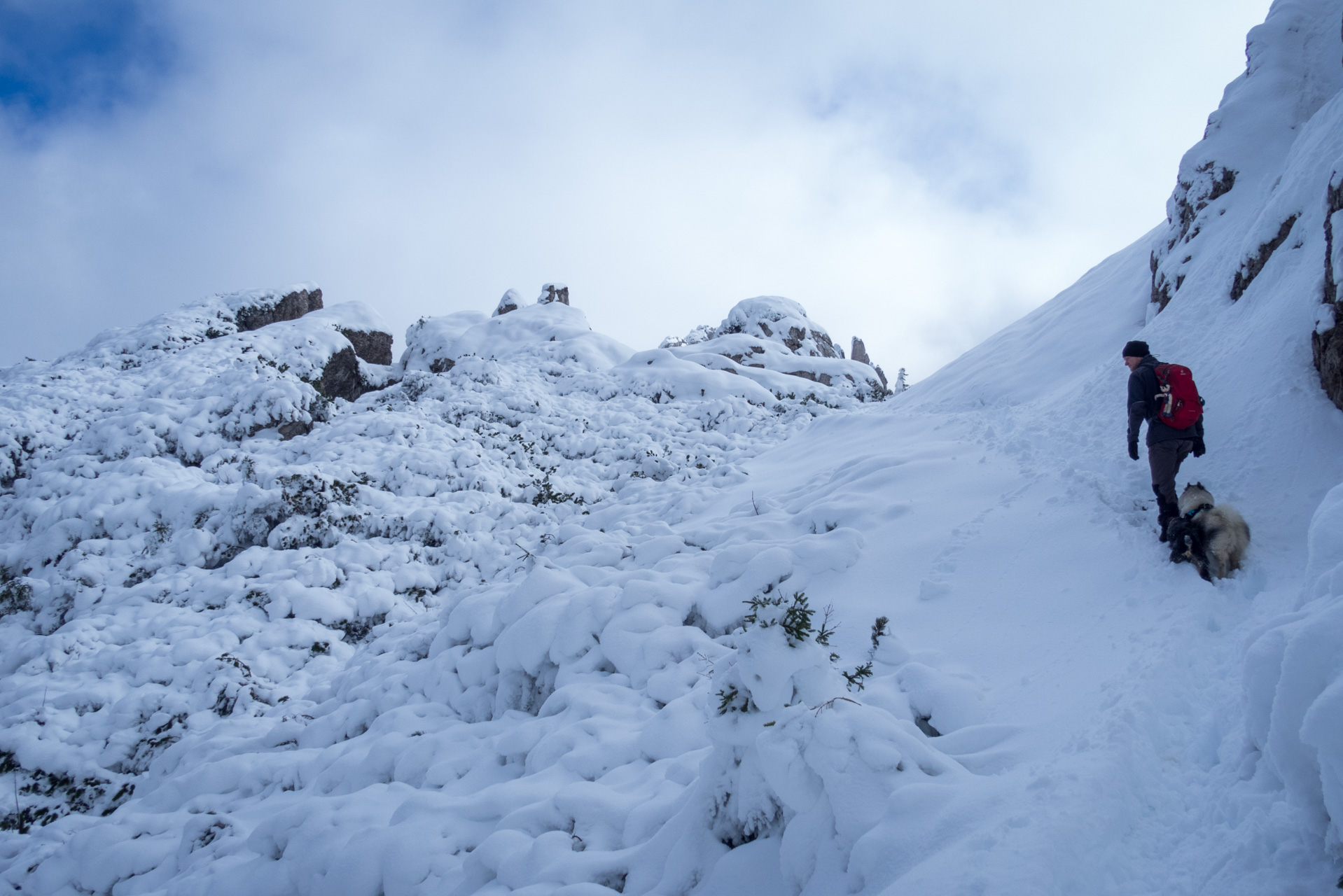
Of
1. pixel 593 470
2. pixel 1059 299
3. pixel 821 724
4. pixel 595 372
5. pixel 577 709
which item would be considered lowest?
pixel 821 724

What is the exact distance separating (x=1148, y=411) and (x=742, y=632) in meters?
4.27

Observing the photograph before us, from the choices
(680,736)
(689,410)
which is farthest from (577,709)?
(689,410)

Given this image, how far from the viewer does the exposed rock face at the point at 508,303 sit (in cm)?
2823

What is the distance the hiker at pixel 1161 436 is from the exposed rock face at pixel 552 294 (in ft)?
83.1

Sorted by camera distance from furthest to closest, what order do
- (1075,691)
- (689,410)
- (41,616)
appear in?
(689,410)
(41,616)
(1075,691)

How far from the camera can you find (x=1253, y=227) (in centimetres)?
712

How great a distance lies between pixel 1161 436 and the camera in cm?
515

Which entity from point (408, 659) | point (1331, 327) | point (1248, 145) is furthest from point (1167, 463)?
point (408, 659)

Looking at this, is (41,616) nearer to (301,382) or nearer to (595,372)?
(301,382)

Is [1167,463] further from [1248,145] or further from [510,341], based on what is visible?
[510,341]

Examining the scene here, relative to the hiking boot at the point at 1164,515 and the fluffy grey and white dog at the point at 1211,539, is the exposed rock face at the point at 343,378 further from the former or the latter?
the fluffy grey and white dog at the point at 1211,539

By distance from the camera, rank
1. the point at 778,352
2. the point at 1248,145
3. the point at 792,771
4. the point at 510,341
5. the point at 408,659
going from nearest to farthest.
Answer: the point at 792,771 < the point at 408,659 < the point at 1248,145 < the point at 778,352 < the point at 510,341

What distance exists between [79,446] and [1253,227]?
736 inches

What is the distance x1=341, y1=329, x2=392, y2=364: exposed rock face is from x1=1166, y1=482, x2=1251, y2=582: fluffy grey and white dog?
22.1m
